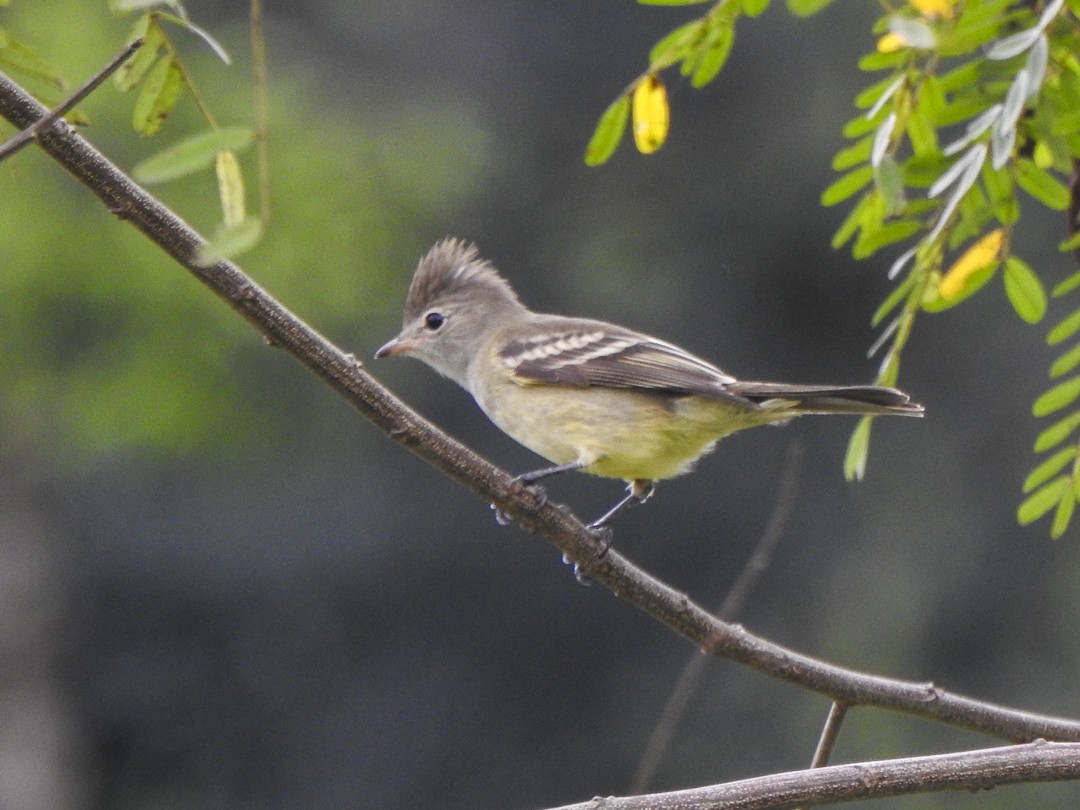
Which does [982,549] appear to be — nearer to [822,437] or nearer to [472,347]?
[822,437]

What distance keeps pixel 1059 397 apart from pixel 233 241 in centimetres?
229

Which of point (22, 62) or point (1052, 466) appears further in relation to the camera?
point (1052, 466)

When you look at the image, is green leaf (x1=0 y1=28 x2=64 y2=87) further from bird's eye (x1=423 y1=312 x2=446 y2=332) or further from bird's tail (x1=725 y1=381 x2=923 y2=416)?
bird's eye (x1=423 y1=312 x2=446 y2=332)

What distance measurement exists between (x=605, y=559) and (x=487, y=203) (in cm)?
1443

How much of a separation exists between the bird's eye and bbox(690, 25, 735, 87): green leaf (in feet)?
9.98

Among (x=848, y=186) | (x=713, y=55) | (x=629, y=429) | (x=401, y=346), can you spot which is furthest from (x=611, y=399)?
(x=713, y=55)

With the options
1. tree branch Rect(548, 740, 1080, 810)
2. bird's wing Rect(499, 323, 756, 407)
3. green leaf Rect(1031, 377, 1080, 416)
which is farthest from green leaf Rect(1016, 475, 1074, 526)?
bird's wing Rect(499, 323, 756, 407)

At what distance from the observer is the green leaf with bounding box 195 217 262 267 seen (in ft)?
7.31

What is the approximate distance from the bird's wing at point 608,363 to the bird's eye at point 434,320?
1.88ft

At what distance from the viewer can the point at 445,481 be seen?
1714 centimetres

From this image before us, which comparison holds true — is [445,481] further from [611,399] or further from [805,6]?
[805,6]

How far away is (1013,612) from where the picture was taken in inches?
706

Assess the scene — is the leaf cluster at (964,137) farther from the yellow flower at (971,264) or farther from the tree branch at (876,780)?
A: the tree branch at (876,780)

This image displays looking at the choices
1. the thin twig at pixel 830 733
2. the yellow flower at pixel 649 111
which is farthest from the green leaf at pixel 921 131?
the thin twig at pixel 830 733
